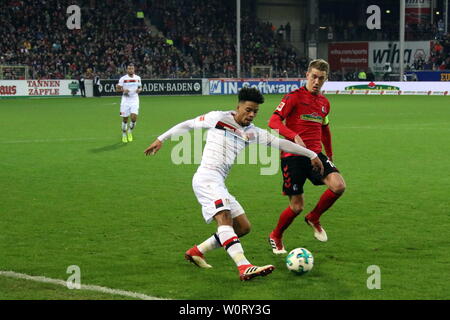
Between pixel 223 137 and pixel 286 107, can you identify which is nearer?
pixel 223 137

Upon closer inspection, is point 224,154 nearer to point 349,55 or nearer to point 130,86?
point 130,86

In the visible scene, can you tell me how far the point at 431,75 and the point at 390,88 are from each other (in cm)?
597

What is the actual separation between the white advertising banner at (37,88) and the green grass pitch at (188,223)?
2410 cm

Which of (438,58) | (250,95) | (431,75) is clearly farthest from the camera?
(438,58)

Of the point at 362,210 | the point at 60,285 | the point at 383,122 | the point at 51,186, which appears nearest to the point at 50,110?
the point at 383,122

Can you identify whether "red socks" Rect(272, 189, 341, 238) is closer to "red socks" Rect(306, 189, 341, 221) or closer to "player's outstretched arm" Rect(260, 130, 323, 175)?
"red socks" Rect(306, 189, 341, 221)

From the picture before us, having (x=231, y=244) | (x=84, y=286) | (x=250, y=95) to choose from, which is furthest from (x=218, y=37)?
(x=84, y=286)

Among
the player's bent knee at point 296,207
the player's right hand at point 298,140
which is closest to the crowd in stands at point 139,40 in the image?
the player's bent knee at point 296,207

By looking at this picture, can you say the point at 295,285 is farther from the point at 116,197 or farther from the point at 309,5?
the point at 309,5

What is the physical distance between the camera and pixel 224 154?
696 centimetres

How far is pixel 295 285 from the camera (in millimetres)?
6566

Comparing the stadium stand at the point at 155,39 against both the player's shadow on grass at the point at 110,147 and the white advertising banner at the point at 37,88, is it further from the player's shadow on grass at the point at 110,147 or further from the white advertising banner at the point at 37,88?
the player's shadow on grass at the point at 110,147

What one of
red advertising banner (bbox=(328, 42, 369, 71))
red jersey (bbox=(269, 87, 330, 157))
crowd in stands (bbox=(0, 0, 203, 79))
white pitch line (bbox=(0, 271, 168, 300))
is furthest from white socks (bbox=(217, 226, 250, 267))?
red advertising banner (bbox=(328, 42, 369, 71))
